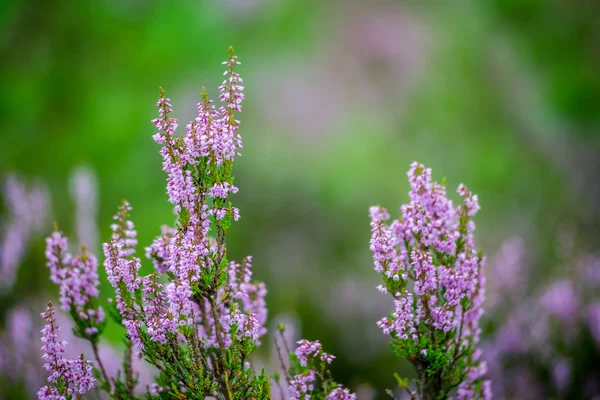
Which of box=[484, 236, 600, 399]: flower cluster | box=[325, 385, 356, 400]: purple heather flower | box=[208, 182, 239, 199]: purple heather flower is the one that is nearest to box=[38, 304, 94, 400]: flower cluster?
box=[208, 182, 239, 199]: purple heather flower

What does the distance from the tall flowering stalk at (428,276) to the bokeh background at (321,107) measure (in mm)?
7478

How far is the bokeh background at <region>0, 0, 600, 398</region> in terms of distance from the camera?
12.7 meters

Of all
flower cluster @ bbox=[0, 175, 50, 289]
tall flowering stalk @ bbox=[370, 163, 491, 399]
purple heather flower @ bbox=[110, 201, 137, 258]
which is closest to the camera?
tall flowering stalk @ bbox=[370, 163, 491, 399]

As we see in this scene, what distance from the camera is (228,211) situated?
2.54m

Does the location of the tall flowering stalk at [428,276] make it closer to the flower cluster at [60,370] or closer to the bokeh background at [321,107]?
the flower cluster at [60,370]

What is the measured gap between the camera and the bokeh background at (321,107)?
1270cm

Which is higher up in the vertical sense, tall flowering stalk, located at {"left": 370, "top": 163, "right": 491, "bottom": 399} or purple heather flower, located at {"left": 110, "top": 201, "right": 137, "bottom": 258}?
purple heather flower, located at {"left": 110, "top": 201, "right": 137, "bottom": 258}

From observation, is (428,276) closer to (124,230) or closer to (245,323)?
(245,323)

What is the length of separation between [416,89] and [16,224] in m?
14.2

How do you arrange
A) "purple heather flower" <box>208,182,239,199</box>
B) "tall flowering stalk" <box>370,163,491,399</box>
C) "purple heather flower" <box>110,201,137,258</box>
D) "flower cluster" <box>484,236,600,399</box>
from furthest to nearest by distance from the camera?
"flower cluster" <box>484,236,600,399</box> < "purple heather flower" <box>110,201,137,258</box> < "tall flowering stalk" <box>370,163,491,399</box> < "purple heather flower" <box>208,182,239,199</box>

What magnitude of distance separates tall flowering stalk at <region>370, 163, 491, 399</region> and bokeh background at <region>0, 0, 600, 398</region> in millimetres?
7478

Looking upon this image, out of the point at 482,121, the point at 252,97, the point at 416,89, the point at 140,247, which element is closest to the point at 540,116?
the point at 482,121

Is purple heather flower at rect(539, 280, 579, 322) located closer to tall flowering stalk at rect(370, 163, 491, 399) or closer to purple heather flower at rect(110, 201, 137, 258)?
tall flowering stalk at rect(370, 163, 491, 399)

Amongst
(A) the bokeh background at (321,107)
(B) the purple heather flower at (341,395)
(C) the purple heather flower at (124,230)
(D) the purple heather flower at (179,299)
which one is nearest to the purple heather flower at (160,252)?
(C) the purple heather flower at (124,230)
